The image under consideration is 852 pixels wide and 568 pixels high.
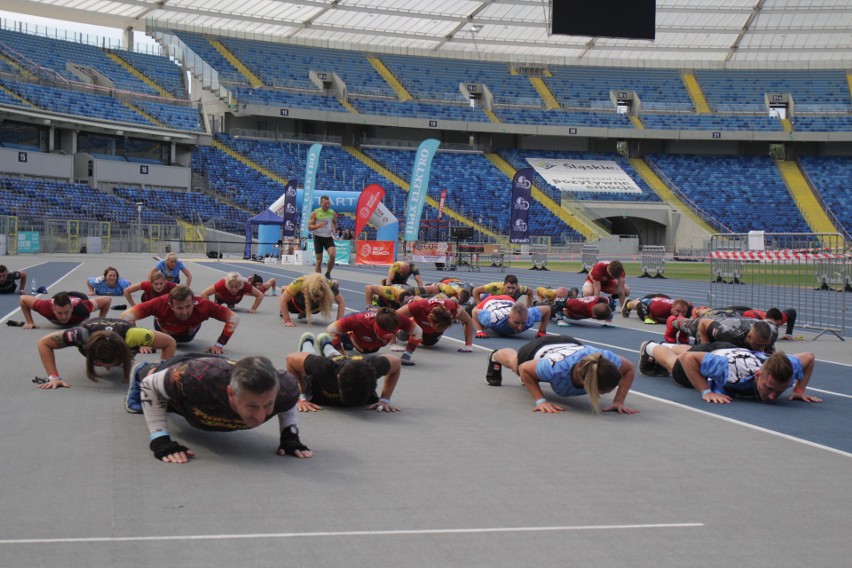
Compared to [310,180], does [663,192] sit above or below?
above

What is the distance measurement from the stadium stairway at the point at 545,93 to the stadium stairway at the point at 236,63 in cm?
2184

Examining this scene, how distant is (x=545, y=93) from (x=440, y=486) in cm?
6966

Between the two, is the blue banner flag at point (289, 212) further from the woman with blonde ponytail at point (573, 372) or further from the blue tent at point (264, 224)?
the woman with blonde ponytail at point (573, 372)

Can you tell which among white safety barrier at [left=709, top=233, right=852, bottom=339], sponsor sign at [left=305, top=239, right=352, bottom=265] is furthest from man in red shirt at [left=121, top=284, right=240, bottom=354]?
sponsor sign at [left=305, top=239, right=352, bottom=265]

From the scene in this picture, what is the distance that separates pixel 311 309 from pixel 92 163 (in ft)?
158

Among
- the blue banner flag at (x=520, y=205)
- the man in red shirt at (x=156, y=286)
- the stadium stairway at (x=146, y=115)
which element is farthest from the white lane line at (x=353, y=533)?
the stadium stairway at (x=146, y=115)

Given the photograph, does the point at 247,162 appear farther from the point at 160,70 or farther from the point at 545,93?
the point at 545,93

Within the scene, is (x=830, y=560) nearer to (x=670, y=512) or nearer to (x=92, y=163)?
(x=670, y=512)

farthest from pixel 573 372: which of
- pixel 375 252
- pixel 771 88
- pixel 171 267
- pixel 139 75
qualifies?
pixel 771 88

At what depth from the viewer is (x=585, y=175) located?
2682 inches

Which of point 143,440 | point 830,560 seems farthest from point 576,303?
point 830,560

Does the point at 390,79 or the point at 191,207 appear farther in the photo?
the point at 390,79

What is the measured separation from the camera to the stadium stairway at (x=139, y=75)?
6338 centimetres

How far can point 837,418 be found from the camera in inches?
295
